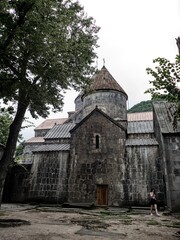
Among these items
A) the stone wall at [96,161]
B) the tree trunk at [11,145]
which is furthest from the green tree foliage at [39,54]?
the stone wall at [96,161]

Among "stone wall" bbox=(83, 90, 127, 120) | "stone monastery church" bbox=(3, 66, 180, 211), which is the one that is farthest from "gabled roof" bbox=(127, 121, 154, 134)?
"stone wall" bbox=(83, 90, 127, 120)

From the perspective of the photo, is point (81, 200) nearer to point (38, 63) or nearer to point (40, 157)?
point (40, 157)

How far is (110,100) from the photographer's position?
1970cm

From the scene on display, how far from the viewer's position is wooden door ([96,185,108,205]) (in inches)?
556

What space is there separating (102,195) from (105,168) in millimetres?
1942

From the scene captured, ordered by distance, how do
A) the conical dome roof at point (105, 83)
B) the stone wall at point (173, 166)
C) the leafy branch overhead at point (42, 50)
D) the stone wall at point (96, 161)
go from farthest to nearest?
the conical dome roof at point (105, 83) < the stone wall at point (96, 161) < the stone wall at point (173, 166) < the leafy branch overhead at point (42, 50)

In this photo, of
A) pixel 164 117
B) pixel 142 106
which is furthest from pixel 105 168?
pixel 142 106

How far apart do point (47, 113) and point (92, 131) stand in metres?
6.75

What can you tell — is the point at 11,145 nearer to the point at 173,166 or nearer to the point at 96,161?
the point at 96,161

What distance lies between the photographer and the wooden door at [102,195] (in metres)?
14.1

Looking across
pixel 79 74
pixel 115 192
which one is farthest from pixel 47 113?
pixel 115 192

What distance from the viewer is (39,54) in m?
7.39

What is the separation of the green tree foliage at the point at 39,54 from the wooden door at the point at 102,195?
291 inches

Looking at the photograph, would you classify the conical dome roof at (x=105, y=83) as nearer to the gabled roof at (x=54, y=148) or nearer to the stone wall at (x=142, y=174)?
the gabled roof at (x=54, y=148)
